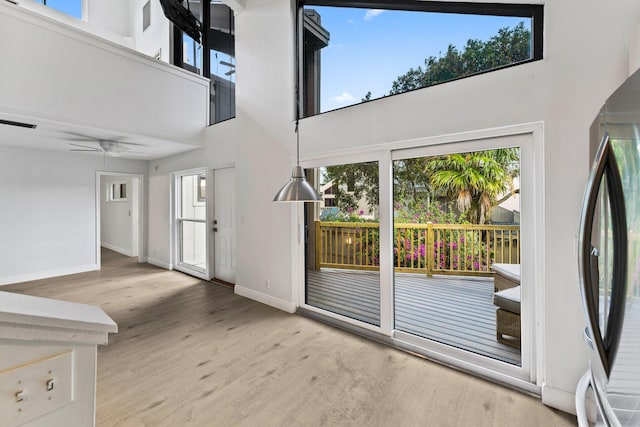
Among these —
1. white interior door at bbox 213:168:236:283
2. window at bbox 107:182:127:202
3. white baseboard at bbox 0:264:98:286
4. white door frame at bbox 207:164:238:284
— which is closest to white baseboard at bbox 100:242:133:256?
window at bbox 107:182:127:202

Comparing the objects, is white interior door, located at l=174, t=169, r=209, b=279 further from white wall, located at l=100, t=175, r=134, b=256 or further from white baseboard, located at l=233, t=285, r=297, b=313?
white wall, located at l=100, t=175, r=134, b=256

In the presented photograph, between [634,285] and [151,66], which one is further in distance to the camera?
[151,66]

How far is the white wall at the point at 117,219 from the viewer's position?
24.2ft

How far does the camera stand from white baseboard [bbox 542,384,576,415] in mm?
1877

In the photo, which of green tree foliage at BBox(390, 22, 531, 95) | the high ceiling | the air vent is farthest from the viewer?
the high ceiling

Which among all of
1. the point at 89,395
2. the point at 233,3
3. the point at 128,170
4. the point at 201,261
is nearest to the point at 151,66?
the point at 233,3

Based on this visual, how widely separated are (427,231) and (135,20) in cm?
860

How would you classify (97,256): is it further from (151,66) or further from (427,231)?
(427,231)

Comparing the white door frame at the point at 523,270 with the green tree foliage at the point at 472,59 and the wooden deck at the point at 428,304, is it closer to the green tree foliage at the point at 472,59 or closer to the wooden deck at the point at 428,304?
the wooden deck at the point at 428,304

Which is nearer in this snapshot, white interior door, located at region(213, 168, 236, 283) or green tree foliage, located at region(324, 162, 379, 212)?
green tree foliage, located at region(324, 162, 379, 212)

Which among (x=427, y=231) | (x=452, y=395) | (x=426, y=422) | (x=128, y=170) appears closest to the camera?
(x=426, y=422)

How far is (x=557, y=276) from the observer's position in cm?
194

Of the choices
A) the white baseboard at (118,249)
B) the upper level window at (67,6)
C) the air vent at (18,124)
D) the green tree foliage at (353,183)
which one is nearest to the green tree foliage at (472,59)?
the green tree foliage at (353,183)

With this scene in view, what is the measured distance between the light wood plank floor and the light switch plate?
161 cm
